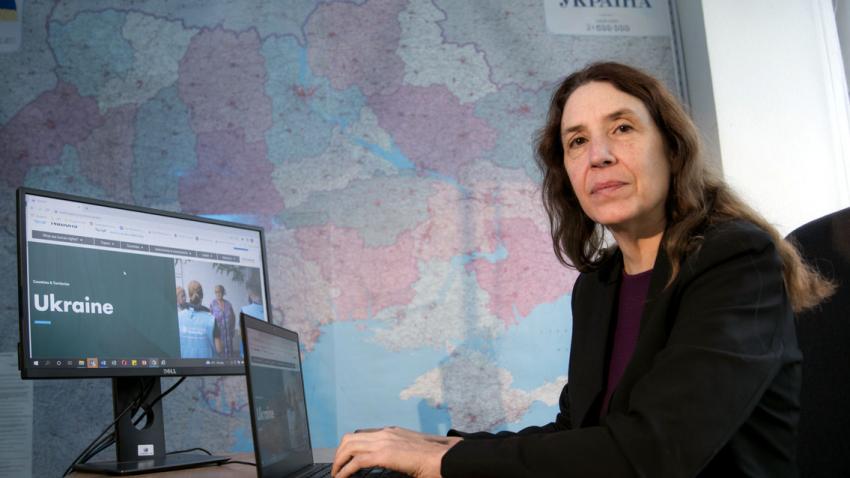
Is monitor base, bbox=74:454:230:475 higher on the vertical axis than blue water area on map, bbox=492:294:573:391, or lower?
lower

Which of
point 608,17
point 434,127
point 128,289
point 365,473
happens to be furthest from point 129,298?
point 608,17

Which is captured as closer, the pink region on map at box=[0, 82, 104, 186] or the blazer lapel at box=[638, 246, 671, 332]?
the blazer lapel at box=[638, 246, 671, 332]

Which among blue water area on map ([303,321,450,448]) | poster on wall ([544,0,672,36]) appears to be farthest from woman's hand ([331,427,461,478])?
poster on wall ([544,0,672,36])

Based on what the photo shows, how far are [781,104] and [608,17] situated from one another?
2.04 feet

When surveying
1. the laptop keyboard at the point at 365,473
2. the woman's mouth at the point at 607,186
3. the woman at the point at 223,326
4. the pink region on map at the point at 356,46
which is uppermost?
the pink region on map at the point at 356,46

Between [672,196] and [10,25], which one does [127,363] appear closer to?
[672,196]

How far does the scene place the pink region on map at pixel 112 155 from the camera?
216 cm

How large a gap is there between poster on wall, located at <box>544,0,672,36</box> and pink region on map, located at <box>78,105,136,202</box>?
137cm

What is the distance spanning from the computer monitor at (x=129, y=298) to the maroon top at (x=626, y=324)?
0.84 m

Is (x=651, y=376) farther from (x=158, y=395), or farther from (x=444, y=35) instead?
(x=444, y=35)

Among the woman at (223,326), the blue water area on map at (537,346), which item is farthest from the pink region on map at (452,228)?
the woman at (223,326)

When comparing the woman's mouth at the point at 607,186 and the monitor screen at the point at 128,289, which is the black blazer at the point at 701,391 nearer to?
the woman's mouth at the point at 607,186

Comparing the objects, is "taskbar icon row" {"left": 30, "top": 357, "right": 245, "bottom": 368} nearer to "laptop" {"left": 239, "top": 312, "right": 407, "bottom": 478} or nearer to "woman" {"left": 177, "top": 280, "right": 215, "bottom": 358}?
"woman" {"left": 177, "top": 280, "right": 215, "bottom": 358}

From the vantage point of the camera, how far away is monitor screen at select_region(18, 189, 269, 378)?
1.41 m
